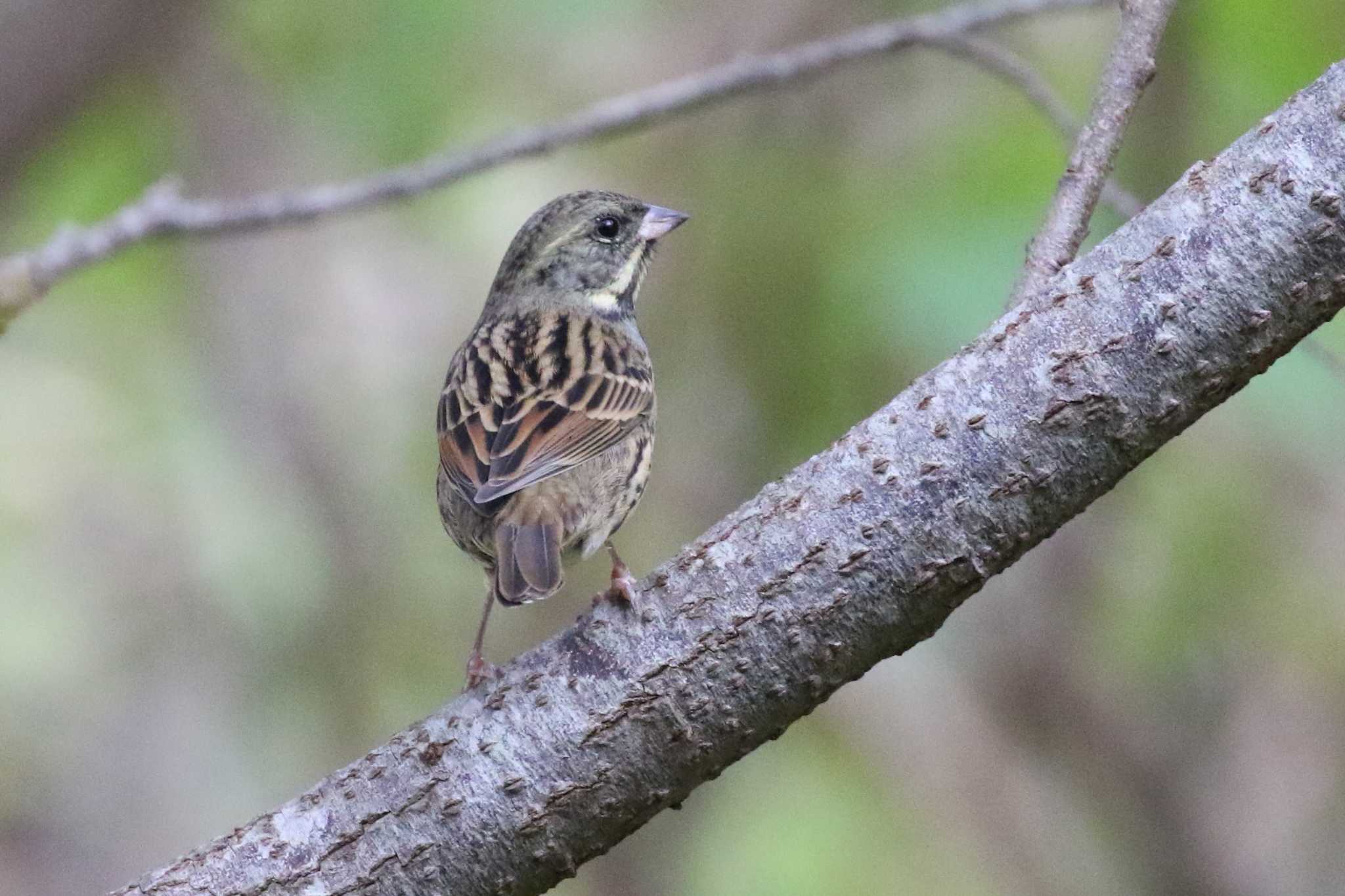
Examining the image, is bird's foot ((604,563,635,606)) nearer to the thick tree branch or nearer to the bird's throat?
the thick tree branch

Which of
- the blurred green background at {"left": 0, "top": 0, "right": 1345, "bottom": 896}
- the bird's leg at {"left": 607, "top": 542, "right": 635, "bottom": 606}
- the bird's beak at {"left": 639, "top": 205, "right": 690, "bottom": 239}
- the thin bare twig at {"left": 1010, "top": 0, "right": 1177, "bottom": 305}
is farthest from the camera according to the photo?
the bird's beak at {"left": 639, "top": 205, "right": 690, "bottom": 239}

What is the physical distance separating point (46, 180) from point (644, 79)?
242 cm

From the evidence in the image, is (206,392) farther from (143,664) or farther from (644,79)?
(644,79)

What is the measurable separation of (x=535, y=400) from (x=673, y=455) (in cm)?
162

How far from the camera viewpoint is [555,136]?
4.04 meters

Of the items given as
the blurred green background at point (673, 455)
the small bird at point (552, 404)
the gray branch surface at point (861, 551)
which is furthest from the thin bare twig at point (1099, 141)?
the blurred green background at point (673, 455)

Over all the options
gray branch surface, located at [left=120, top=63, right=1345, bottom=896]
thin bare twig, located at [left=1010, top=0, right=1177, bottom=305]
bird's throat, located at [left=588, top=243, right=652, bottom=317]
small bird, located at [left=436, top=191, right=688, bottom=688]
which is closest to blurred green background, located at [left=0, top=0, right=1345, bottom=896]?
bird's throat, located at [left=588, top=243, right=652, bottom=317]

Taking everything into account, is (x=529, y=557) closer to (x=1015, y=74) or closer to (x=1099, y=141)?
(x=1099, y=141)

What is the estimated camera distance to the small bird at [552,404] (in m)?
3.50

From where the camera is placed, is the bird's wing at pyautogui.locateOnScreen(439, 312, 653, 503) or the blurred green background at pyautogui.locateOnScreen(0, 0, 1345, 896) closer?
the bird's wing at pyautogui.locateOnScreen(439, 312, 653, 503)

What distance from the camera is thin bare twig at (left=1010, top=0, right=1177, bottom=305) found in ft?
8.70

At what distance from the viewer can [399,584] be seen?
5832 mm

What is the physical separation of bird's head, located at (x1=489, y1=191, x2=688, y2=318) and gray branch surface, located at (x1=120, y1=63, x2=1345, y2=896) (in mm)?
2446

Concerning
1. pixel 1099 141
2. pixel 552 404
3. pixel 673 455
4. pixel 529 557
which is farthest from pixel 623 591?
pixel 673 455
